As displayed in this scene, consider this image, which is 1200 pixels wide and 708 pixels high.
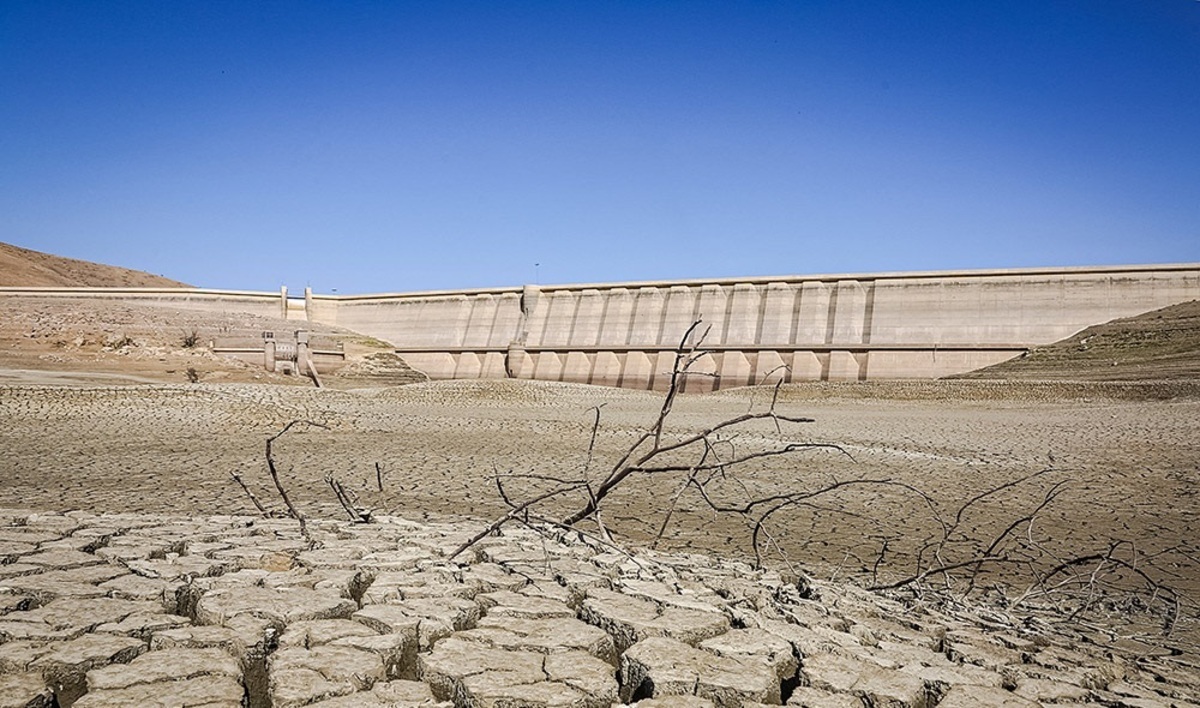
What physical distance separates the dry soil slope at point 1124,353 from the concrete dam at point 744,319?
2.48 m

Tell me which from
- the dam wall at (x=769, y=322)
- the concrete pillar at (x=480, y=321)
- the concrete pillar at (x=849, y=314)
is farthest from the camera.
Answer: the concrete pillar at (x=480, y=321)

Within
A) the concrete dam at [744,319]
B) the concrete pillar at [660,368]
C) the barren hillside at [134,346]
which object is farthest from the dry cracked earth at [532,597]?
the concrete pillar at [660,368]

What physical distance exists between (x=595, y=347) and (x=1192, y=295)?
19.3 m

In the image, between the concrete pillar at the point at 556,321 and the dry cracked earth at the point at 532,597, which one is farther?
the concrete pillar at the point at 556,321

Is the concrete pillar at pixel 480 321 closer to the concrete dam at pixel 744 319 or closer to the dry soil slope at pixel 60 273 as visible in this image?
the concrete dam at pixel 744 319

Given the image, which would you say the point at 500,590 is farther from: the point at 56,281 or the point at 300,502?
the point at 56,281

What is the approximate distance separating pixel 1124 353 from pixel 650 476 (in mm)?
17358

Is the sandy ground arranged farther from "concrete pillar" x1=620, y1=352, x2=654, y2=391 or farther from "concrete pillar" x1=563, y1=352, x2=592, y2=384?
"concrete pillar" x1=563, y1=352, x2=592, y2=384

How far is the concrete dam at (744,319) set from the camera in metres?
25.7

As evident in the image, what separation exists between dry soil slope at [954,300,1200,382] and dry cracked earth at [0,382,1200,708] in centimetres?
1162

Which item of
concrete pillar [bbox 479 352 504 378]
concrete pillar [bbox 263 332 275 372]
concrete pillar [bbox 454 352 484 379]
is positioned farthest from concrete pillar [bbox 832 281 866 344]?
concrete pillar [bbox 263 332 275 372]

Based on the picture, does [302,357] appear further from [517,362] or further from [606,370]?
[606,370]

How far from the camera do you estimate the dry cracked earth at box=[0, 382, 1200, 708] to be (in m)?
2.11

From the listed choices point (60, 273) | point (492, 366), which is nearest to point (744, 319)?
point (492, 366)
